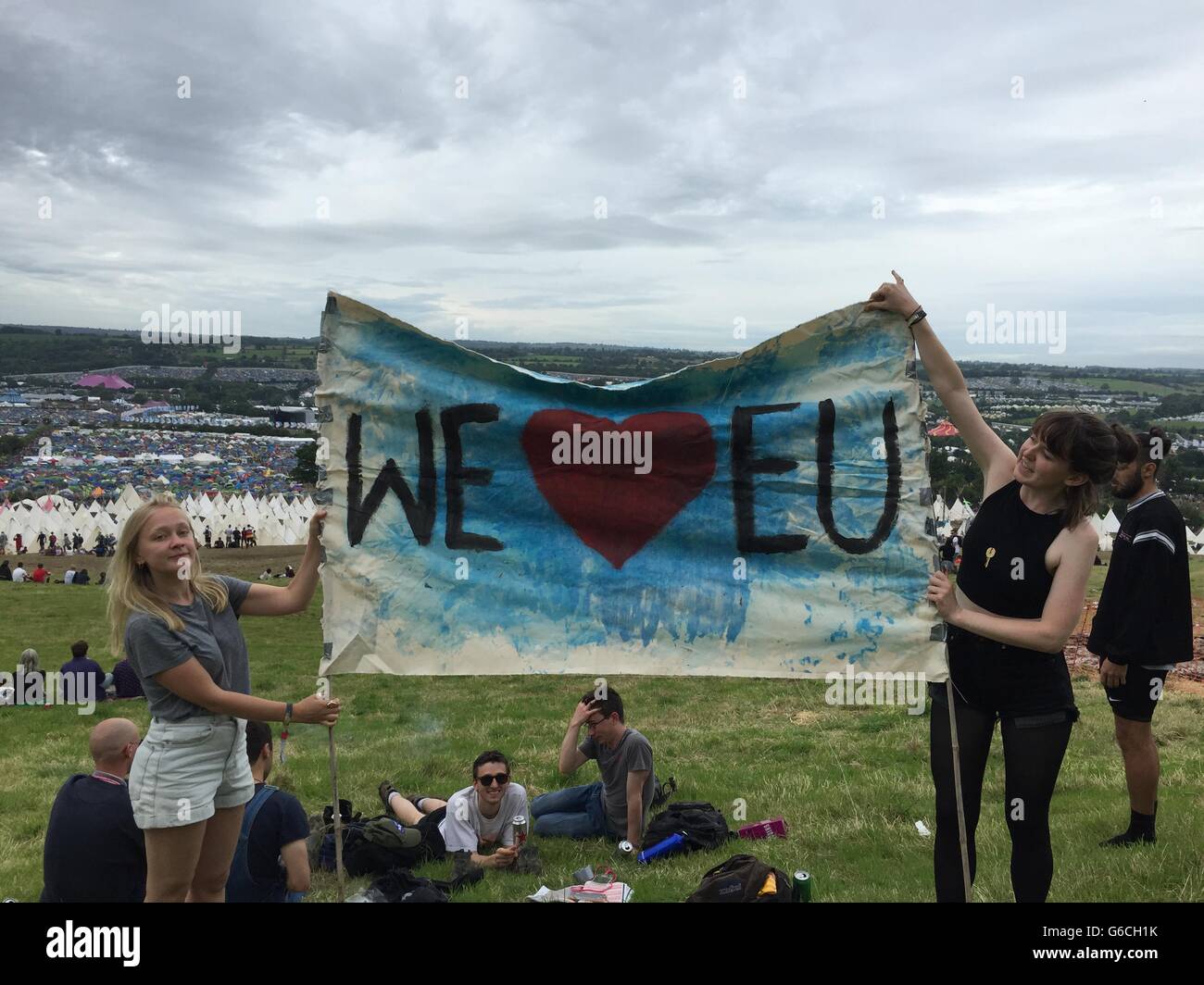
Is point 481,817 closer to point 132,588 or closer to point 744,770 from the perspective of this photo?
point 744,770

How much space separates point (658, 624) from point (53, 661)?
17.2m

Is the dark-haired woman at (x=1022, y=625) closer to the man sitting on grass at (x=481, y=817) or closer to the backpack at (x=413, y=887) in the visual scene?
the backpack at (x=413, y=887)

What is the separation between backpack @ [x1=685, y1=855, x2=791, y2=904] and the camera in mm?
5051

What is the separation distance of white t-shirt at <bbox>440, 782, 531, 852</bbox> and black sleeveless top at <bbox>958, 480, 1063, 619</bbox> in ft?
12.0

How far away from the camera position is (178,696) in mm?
4020

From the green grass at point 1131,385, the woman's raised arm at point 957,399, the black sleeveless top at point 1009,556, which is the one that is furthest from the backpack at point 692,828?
the green grass at point 1131,385

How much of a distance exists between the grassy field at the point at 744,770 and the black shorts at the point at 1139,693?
84 centimetres

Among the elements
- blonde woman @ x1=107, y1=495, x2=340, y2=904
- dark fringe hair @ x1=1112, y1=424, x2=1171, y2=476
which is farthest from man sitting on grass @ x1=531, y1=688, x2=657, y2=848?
dark fringe hair @ x1=1112, y1=424, x2=1171, y2=476

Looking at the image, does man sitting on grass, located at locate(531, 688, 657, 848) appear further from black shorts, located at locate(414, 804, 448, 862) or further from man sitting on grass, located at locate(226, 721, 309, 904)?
man sitting on grass, located at locate(226, 721, 309, 904)

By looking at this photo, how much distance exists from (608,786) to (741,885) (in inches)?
78.3

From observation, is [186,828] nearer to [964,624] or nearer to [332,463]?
[332,463]

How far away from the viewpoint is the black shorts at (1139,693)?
5883 mm

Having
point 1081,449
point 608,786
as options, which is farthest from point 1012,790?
point 608,786
